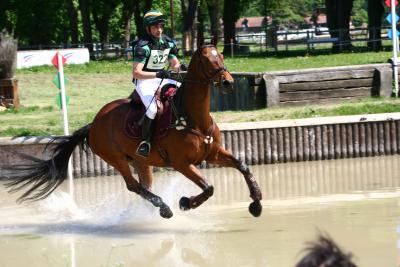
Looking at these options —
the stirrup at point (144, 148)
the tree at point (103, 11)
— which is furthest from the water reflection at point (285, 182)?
the tree at point (103, 11)

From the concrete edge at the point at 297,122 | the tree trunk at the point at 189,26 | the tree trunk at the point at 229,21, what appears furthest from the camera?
the tree trunk at the point at 229,21

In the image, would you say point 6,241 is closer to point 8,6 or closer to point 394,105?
point 394,105

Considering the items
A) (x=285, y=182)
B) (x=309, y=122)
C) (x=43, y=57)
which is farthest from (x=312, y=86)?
(x=43, y=57)

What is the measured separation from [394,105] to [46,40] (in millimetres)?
46302

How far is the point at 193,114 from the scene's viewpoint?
9742mm

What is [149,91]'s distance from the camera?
408 inches

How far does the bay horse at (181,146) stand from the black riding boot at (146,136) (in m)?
0.09

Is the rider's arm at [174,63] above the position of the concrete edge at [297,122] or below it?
above

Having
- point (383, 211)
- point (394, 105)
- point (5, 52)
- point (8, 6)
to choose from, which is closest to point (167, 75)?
point (383, 211)

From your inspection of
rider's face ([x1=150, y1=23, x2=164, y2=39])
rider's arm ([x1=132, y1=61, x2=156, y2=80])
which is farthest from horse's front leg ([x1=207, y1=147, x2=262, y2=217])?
rider's face ([x1=150, y1=23, x2=164, y2=39])

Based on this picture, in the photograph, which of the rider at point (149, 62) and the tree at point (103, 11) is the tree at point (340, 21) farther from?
the rider at point (149, 62)

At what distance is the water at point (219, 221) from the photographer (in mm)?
8625

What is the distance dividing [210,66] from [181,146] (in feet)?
3.27

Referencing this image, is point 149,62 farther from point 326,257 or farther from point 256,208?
point 326,257
